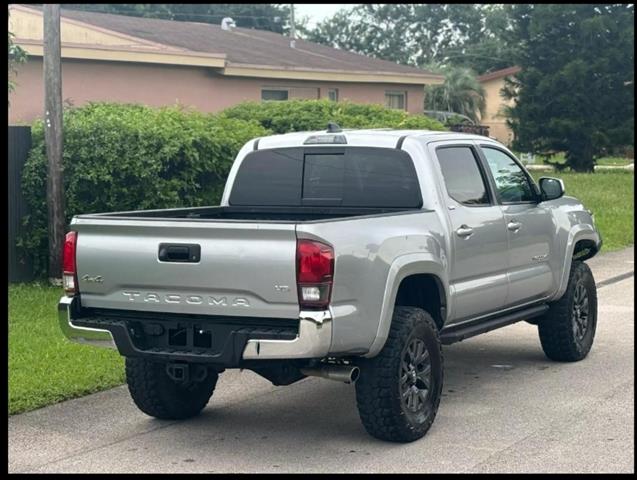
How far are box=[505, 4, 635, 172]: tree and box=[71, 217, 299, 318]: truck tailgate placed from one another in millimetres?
31816

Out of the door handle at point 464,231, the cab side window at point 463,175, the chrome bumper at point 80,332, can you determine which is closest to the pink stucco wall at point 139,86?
the cab side window at point 463,175

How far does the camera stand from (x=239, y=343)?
6484mm

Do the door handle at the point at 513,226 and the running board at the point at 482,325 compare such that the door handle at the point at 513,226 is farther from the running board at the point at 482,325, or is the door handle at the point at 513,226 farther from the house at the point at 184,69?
the house at the point at 184,69

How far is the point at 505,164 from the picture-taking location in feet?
29.9

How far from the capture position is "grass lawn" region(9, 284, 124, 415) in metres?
8.21

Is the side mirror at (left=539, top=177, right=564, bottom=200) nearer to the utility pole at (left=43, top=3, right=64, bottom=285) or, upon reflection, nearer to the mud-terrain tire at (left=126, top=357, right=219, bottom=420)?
the mud-terrain tire at (left=126, top=357, right=219, bottom=420)

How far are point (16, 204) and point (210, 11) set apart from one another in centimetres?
5778

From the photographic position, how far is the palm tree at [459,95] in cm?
5044

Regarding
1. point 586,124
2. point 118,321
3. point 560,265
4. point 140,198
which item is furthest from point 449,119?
point 118,321

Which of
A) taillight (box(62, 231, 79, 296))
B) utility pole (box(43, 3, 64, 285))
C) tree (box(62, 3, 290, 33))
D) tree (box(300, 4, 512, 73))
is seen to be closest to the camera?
taillight (box(62, 231, 79, 296))

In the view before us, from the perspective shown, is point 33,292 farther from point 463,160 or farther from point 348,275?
point 348,275

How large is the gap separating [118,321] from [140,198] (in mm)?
5947

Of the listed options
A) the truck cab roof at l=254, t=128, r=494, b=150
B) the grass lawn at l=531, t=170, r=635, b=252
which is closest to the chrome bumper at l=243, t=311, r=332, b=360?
the truck cab roof at l=254, t=128, r=494, b=150

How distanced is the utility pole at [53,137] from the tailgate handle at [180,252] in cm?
613
